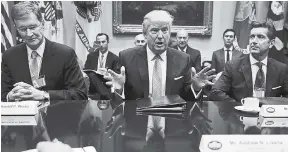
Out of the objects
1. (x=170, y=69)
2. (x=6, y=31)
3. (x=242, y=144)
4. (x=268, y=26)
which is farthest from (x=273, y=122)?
(x=6, y=31)

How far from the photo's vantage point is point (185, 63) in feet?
9.84

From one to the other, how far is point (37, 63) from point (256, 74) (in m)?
2.22

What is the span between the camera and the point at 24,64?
9.71 feet

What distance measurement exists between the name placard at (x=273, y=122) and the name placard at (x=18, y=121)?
43.5 inches

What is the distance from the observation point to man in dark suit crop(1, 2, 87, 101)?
2855 millimetres

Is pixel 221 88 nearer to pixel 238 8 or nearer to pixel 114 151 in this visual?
pixel 238 8

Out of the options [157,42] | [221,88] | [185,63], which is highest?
[157,42]

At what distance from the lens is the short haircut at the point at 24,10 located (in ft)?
10.1

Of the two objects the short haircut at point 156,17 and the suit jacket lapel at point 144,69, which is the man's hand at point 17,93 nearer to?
the suit jacket lapel at point 144,69

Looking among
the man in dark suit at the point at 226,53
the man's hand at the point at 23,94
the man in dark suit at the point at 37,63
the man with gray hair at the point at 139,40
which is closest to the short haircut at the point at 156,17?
the man with gray hair at the point at 139,40

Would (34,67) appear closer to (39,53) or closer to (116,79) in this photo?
(39,53)

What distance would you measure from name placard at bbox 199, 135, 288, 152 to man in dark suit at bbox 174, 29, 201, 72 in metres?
2.27

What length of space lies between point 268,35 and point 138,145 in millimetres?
2654

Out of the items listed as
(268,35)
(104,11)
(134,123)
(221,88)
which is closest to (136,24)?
(104,11)
